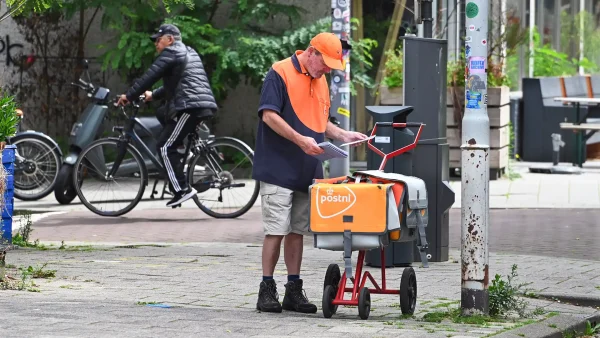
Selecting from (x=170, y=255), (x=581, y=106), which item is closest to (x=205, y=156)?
(x=170, y=255)

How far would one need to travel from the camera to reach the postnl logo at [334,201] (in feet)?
21.7

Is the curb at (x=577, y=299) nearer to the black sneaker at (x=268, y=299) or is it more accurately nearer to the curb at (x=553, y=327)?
the curb at (x=553, y=327)

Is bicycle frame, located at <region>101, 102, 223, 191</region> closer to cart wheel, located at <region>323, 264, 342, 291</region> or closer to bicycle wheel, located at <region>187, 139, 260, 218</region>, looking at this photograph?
bicycle wheel, located at <region>187, 139, 260, 218</region>

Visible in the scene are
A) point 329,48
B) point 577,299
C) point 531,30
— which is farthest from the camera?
point 531,30

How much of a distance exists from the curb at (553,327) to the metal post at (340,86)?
21.5ft

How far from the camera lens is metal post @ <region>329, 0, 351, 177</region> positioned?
1352 centimetres

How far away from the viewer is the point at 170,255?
9.69 m

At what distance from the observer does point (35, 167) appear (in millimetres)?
13977

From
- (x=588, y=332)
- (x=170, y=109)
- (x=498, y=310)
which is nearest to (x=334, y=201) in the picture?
(x=498, y=310)

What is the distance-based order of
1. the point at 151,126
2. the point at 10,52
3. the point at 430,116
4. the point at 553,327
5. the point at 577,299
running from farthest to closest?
the point at 10,52
the point at 151,126
the point at 430,116
the point at 577,299
the point at 553,327

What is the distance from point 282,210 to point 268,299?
52cm

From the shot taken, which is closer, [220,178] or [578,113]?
[220,178]

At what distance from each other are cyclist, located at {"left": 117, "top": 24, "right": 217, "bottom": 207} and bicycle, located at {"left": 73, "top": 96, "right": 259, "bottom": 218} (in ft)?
0.41

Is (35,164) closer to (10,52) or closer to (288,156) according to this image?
(10,52)
